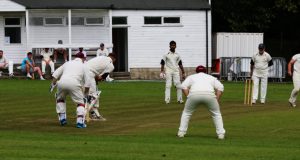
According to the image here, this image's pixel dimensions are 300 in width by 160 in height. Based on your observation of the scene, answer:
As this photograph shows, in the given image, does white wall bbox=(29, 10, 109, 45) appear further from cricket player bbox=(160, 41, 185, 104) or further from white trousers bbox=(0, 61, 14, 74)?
cricket player bbox=(160, 41, 185, 104)

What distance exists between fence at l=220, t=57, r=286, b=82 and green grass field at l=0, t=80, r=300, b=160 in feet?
53.3

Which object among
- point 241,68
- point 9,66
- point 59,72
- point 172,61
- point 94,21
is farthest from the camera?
point 94,21

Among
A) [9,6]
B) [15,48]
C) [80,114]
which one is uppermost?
[9,6]

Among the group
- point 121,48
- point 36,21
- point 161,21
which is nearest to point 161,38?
point 161,21

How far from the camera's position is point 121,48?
52.5 meters

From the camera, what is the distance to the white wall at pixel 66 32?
162ft

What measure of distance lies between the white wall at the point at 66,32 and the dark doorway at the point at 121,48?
184 centimetres

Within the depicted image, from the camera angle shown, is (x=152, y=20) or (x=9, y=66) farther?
(x=152, y=20)

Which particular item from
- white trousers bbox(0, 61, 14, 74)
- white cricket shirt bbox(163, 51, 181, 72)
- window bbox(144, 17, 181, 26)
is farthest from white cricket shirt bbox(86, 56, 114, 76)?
window bbox(144, 17, 181, 26)

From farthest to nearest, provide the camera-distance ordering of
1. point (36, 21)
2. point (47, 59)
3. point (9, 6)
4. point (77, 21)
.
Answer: point (77, 21) → point (36, 21) → point (9, 6) → point (47, 59)

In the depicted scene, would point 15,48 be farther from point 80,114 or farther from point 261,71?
point 80,114

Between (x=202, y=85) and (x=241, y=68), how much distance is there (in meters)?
31.6

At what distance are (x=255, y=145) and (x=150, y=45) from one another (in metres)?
33.9

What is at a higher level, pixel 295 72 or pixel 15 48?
→ pixel 15 48
